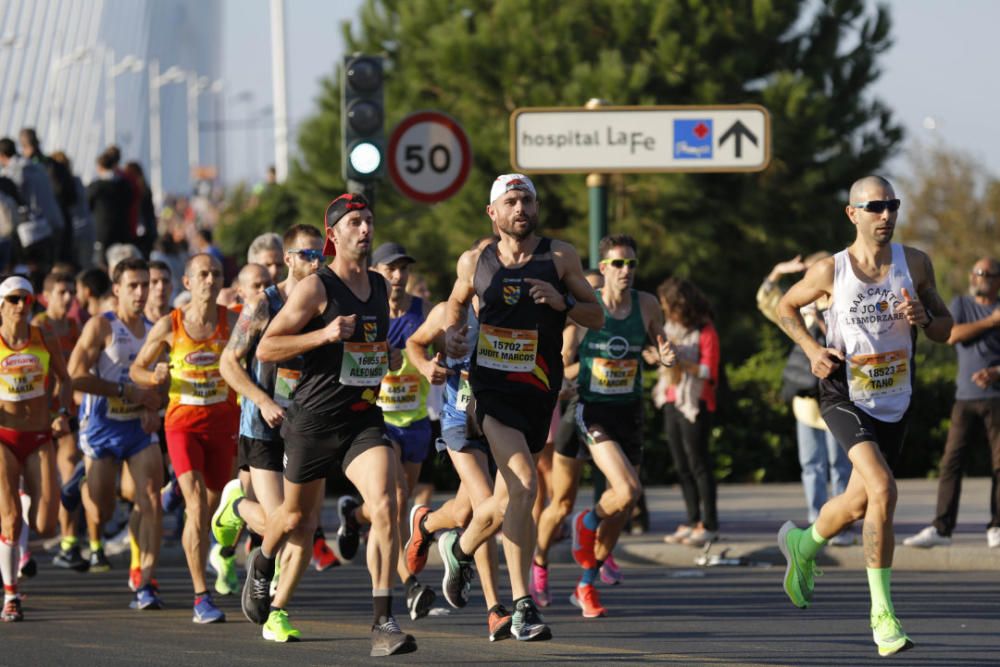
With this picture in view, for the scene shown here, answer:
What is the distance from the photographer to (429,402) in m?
13.4

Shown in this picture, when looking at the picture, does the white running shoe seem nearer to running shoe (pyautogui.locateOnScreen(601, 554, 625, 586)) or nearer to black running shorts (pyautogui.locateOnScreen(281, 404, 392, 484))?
running shoe (pyautogui.locateOnScreen(601, 554, 625, 586))

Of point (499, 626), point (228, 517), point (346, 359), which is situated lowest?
point (499, 626)

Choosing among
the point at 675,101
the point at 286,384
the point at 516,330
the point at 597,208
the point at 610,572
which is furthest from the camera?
the point at 675,101

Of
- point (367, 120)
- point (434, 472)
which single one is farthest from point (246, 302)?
point (434, 472)

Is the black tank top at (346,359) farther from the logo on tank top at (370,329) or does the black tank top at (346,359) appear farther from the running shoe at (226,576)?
the running shoe at (226,576)

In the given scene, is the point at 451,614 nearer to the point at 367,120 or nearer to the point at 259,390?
the point at 259,390

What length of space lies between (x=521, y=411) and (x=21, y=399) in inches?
136

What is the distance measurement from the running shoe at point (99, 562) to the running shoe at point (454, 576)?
4.11m

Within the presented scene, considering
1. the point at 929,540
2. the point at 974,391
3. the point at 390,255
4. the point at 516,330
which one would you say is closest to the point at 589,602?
the point at 516,330

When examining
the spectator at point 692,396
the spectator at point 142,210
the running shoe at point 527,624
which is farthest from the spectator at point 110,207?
the running shoe at point 527,624

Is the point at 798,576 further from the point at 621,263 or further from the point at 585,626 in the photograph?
the point at 621,263

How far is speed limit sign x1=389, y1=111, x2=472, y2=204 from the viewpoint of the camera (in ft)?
48.3

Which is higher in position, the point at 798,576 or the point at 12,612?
the point at 798,576

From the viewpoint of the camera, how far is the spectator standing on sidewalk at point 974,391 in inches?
537
